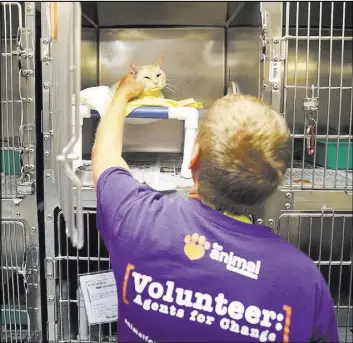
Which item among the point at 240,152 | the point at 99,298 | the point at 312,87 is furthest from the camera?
the point at 99,298

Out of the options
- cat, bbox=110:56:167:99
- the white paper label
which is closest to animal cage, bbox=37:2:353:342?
the white paper label

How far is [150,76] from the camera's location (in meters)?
1.44

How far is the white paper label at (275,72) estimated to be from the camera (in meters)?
1.19

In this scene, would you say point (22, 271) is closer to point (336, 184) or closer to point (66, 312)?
point (66, 312)

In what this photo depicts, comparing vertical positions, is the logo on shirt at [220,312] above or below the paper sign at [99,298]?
above

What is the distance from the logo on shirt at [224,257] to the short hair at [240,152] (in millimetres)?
69

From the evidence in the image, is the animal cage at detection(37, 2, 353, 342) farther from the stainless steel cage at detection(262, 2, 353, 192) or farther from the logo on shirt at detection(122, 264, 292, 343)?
the logo on shirt at detection(122, 264, 292, 343)

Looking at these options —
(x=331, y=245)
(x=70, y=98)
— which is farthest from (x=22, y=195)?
(x=331, y=245)

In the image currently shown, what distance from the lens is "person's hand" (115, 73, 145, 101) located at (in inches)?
49.7

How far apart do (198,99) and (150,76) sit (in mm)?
377

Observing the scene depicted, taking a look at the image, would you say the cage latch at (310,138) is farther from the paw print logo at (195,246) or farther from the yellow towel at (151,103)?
the paw print logo at (195,246)

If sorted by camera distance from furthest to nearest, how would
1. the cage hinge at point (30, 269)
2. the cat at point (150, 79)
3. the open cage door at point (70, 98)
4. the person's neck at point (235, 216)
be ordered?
1. the cat at point (150, 79)
2. the cage hinge at point (30, 269)
3. the person's neck at point (235, 216)
4. the open cage door at point (70, 98)

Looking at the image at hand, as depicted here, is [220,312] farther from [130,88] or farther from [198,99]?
[198,99]

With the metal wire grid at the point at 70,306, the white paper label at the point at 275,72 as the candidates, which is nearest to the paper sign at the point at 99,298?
the metal wire grid at the point at 70,306
